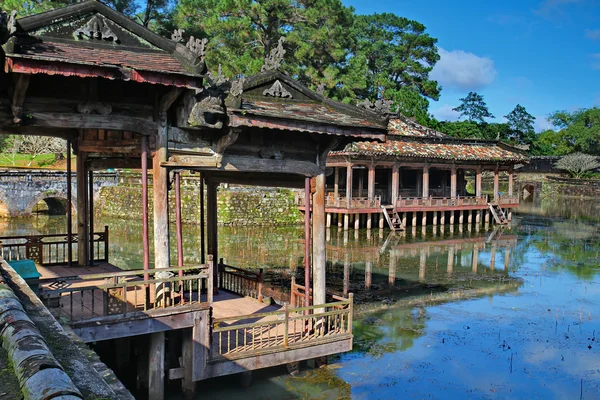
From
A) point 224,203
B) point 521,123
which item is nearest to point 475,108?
point 521,123

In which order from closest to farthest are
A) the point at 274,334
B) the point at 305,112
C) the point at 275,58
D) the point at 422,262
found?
the point at 274,334 → the point at 305,112 → the point at 275,58 → the point at 422,262

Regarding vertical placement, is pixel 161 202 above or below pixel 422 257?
above

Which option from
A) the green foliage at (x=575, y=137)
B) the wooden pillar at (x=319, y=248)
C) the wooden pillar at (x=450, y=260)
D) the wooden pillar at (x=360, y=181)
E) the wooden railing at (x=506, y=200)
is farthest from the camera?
the green foliage at (x=575, y=137)

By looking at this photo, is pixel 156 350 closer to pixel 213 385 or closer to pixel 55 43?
pixel 213 385

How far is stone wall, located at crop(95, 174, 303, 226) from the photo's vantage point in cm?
3578

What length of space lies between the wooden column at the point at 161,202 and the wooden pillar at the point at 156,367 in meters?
1.24

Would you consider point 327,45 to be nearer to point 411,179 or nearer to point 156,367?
point 411,179

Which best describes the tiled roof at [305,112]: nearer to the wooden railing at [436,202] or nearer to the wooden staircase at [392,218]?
the wooden staircase at [392,218]

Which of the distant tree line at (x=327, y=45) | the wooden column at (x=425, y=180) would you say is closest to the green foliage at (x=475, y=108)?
the distant tree line at (x=327, y=45)

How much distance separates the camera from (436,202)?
38.5 metres

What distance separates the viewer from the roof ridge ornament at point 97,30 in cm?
914

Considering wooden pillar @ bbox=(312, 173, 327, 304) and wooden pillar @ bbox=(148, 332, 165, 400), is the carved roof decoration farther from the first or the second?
wooden pillar @ bbox=(148, 332, 165, 400)

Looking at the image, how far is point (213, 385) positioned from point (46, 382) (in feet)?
24.7

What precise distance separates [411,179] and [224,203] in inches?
607
